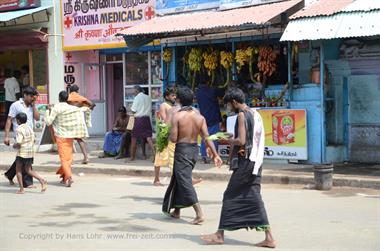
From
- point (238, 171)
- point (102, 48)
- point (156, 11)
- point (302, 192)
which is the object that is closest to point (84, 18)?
point (102, 48)

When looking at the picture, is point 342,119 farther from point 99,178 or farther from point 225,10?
point 99,178

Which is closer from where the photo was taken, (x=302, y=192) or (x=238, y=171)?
(x=238, y=171)

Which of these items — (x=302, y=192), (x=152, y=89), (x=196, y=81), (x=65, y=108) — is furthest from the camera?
(x=152, y=89)

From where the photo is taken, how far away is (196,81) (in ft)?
48.3

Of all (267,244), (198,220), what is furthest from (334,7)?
(267,244)

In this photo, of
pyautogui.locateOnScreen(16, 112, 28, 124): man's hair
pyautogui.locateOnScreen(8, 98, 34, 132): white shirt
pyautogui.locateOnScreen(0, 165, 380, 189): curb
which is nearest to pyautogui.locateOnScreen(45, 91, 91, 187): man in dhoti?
pyautogui.locateOnScreen(8, 98, 34, 132): white shirt

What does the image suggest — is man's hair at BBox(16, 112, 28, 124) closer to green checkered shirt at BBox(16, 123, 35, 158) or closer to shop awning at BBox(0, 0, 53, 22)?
green checkered shirt at BBox(16, 123, 35, 158)

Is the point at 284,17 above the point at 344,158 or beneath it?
above

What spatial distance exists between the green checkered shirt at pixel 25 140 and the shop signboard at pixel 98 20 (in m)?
5.94

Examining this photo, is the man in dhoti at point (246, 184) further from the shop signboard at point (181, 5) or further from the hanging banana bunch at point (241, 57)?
the shop signboard at point (181, 5)

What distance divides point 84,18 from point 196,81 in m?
4.16

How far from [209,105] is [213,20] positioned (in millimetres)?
1765

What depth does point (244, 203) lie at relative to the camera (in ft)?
21.2

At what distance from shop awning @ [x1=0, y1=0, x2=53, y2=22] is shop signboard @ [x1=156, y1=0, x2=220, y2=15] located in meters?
3.87
